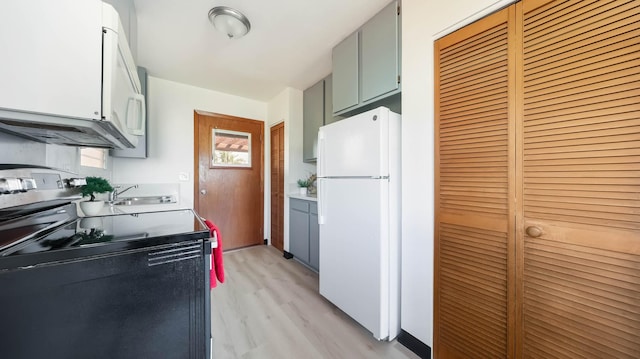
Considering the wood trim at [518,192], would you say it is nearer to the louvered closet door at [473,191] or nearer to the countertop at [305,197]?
the louvered closet door at [473,191]

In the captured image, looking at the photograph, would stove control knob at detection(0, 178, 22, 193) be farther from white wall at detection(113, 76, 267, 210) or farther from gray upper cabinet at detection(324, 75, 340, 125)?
gray upper cabinet at detection(324, 75, 340, 125)

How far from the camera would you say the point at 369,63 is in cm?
187

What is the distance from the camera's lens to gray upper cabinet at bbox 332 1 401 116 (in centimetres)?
167

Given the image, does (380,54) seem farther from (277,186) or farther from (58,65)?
(277,186)

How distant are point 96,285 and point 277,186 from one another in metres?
2.86

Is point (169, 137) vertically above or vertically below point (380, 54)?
below

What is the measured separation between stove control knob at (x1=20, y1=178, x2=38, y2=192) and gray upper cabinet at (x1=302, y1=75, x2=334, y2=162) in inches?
91.9

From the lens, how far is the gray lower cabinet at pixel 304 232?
2.65 meters

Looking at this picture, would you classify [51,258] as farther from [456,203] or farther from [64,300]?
[456,203]

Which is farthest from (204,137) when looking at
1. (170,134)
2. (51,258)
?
(51,258)

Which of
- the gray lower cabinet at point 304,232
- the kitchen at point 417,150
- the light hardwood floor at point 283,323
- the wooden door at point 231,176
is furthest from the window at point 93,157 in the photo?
the gray lower cabinet at point 304,232

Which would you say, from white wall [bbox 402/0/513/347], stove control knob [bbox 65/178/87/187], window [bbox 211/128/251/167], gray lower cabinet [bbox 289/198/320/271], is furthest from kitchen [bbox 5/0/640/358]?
window [bbox 211/128/251/167]

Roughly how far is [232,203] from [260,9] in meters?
2.57

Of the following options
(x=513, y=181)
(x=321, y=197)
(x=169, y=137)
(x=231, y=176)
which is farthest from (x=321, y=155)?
(x=169, y=137)
